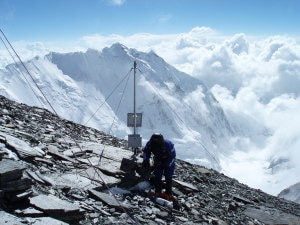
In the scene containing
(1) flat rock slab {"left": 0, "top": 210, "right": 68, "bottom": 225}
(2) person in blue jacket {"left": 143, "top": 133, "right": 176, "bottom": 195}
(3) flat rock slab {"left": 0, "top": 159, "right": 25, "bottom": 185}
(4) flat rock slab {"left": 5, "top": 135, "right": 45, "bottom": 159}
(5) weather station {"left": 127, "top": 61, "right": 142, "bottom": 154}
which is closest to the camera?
(1) flat rock slab {"left": 0, "top": 210, "right": 68, "bottom": 225}

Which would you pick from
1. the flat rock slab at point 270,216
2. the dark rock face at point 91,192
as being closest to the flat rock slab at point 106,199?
the dark rock face at point 91,192

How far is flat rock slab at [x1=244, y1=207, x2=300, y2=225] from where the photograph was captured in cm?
1429

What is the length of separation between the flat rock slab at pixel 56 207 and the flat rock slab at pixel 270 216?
7.63 metres

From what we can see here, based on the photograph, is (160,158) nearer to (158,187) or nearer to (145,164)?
(145,164)

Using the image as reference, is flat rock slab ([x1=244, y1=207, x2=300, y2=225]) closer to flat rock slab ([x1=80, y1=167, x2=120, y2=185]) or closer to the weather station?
the weather station

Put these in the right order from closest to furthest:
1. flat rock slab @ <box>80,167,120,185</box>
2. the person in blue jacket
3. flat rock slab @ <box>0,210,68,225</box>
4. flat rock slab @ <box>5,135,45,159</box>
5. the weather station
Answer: flat rock slab @ <box>0,210,68,225</box> → flat rock slab @ <box>5,135,45,159</box> → flat rock slab @ <box>80,167,120,185</box> → the person in blue jacket → the weather station

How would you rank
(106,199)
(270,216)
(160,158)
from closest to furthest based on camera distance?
(106,199) < (160,158) < (270,216)

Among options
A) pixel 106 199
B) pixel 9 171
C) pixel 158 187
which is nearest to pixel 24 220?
pixel 9 171

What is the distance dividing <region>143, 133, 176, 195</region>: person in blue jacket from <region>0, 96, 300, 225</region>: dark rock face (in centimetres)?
57

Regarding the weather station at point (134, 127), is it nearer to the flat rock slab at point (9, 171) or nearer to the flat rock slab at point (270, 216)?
the flat rock slab at point (270, 216)

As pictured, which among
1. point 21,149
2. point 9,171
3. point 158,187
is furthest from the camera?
point 158,187

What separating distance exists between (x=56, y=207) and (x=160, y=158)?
15.7 feet

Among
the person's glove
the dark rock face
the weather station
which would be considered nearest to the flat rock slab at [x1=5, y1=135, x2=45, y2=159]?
the dark rock face

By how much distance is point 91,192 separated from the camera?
10.9 metres
